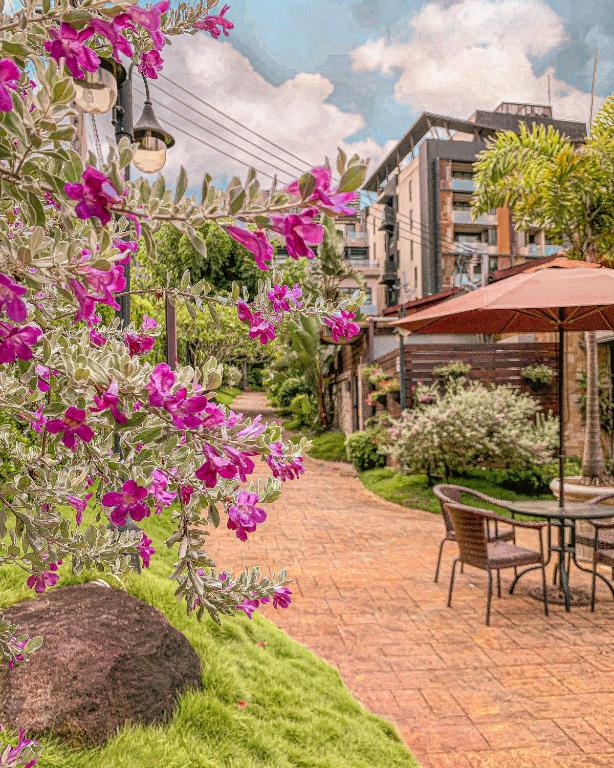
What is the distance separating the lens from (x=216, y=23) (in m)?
1.66

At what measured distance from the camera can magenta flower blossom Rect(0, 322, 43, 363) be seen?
0.94 meters

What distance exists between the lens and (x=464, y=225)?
40531 millimetres

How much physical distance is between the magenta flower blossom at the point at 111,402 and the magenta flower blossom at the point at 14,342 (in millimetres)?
122

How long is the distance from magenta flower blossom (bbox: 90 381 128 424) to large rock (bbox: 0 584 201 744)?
199cm

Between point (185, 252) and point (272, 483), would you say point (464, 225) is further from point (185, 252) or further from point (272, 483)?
point (272, 483)

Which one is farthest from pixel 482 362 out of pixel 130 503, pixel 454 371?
pixel 130 503

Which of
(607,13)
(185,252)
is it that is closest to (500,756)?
(185,252)

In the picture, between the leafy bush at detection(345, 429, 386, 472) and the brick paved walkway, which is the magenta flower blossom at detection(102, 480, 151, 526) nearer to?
the brick paved walkway

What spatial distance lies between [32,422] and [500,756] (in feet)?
10.5

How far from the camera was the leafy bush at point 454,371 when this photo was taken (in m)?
13.5

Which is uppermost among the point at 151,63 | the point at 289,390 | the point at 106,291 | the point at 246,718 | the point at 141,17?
the point at 151,63

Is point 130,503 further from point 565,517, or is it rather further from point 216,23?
point 565,517

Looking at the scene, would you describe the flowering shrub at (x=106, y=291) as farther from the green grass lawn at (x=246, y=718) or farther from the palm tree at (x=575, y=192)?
the palm tree at (x=575, y=192)

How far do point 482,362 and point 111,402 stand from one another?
13.5 m
